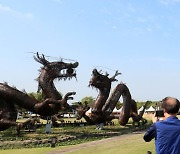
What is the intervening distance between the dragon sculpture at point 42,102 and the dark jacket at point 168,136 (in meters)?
20.8

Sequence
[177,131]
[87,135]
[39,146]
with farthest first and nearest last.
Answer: [87,135] → [39,146] → [177,131]

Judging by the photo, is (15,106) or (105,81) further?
(105,81)

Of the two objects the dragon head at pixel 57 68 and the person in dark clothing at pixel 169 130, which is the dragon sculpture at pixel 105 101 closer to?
the dragon head at pixel 57 68

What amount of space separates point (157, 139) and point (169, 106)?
0.46 metres

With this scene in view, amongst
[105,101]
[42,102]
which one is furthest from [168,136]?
[105,101]

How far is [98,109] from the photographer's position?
31.6 metres

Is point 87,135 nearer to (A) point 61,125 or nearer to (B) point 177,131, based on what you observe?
(A) point 61,125

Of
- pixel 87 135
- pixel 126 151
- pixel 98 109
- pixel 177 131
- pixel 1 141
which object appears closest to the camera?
pixel 177 131

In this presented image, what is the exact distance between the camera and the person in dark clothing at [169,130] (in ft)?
14.9

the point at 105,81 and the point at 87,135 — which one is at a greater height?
the point at 105,81

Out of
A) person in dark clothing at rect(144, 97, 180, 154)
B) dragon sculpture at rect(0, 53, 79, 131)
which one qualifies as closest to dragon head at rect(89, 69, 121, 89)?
dragon sculpture at rect(0, 53, 79, 131)

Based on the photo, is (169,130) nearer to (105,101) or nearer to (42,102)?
(42,102)

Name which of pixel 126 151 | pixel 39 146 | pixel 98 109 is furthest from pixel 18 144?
pixel 98 109

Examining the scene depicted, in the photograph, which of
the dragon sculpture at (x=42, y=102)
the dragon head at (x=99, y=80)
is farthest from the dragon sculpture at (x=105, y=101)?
the dragon sculpture at (x=42, y=102)
